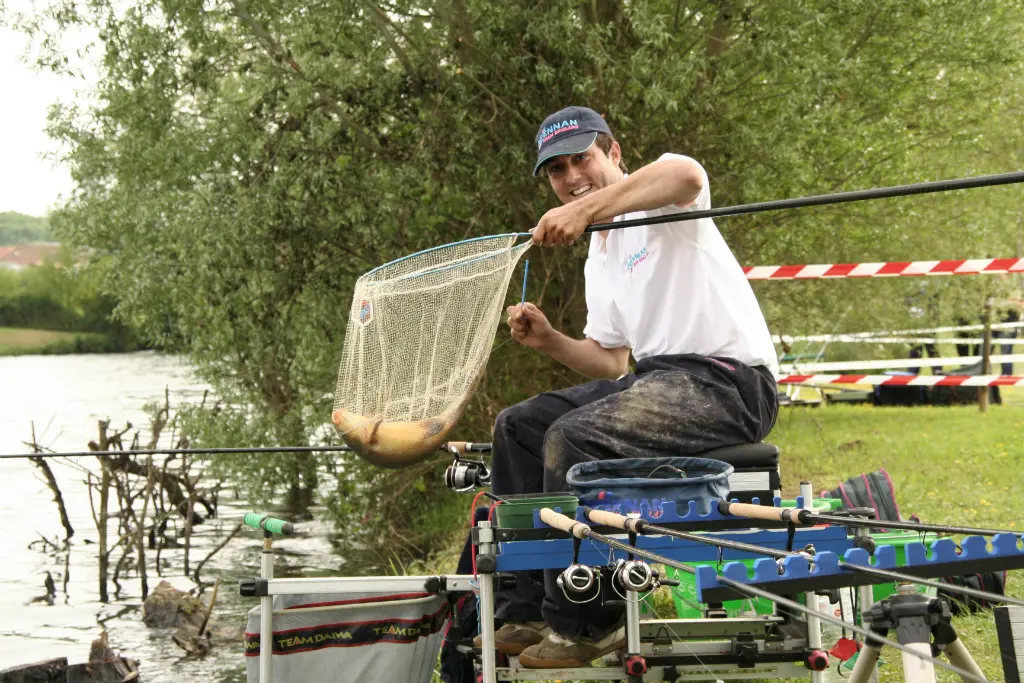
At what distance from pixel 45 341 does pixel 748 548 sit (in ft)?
132

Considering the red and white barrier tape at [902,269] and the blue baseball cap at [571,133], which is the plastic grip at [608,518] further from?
the red and white barrier tape at [902,269]

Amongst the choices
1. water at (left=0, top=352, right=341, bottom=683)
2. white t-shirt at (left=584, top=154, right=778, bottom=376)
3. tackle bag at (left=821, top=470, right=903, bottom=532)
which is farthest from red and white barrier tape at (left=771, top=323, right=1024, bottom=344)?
white t-shirt at (left=584, top=154, right=778, bottom=376)

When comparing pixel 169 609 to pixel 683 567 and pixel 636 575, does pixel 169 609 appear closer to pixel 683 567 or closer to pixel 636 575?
pixel 636 575

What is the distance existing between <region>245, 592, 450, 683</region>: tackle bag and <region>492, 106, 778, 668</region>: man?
0.81 ft

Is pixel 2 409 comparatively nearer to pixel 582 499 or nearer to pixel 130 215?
pixel 130 215

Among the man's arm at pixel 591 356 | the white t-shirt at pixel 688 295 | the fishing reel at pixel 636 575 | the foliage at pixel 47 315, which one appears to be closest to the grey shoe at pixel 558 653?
the fishing reel at pixel 636 575

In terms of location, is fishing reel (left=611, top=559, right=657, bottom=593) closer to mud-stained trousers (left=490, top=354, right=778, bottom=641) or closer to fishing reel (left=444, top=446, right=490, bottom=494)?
mud-stained trousers (left=490, top=354, right=778, bottom=641)

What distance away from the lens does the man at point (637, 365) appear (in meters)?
3.30

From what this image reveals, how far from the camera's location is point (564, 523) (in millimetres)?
2707

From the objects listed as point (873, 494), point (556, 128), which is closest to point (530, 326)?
point (556, 128)

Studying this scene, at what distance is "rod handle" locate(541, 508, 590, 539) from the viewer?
8.68 feet

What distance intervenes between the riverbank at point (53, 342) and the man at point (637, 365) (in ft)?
113

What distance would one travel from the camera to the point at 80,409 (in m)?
22.5

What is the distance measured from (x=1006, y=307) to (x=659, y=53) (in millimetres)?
8945
